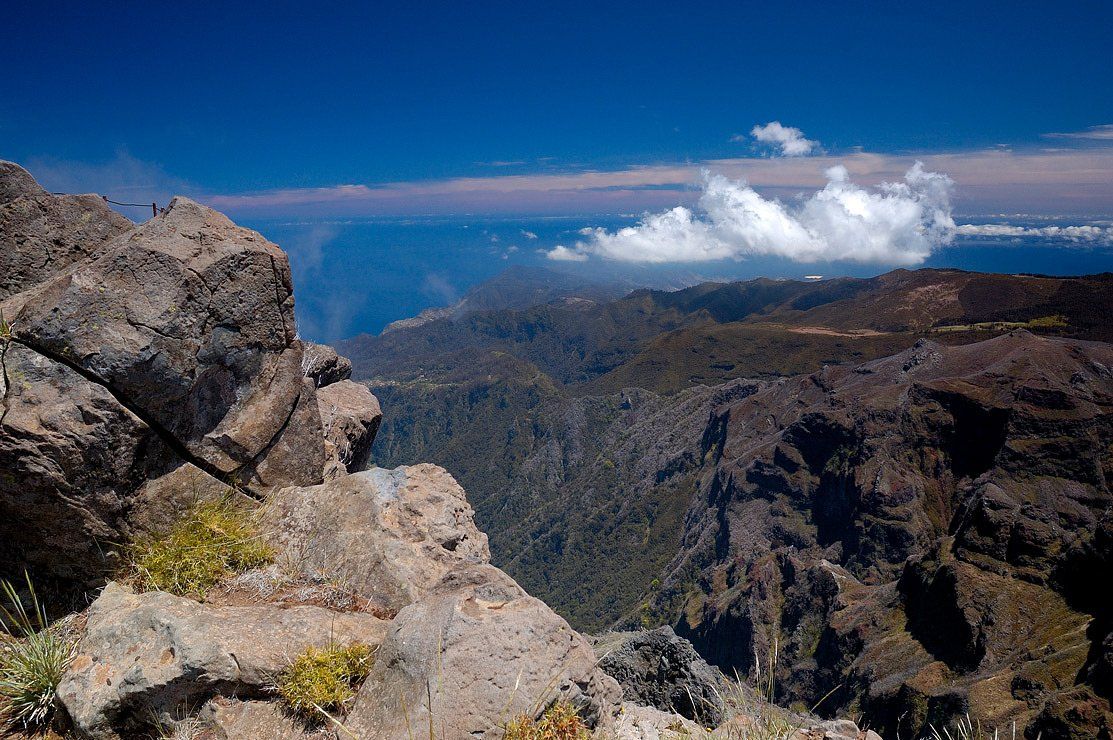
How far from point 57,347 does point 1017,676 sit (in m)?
65.3

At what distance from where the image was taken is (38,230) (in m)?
9.73

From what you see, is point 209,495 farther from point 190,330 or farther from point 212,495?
point 190,330

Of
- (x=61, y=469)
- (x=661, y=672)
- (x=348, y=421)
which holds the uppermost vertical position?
(x=61, y=469)

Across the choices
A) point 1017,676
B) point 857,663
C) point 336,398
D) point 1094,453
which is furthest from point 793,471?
point 336,398

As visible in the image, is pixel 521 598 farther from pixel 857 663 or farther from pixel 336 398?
pixel 857 663

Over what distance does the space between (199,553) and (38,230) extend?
21.2 feet

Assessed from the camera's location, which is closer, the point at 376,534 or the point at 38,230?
the point at 376,534

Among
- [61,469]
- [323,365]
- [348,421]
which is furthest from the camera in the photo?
[323,365]

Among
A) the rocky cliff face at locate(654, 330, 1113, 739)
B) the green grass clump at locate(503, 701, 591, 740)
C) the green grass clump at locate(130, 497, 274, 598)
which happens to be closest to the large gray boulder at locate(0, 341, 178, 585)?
the green grass clump at locate(130, 497, 274, 598)

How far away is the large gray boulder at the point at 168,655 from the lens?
616 cm

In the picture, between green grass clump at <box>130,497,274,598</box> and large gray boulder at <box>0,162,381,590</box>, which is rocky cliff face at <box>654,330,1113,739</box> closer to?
green grass clump at <box>130,497,274,598</box>

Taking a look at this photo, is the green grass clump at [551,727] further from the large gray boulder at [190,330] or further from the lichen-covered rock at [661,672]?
the large gray boulder at [190,330]

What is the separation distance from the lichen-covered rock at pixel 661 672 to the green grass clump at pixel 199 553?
20.2 ft

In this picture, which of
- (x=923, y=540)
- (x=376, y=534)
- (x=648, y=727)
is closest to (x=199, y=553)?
(x=376, y=534)
